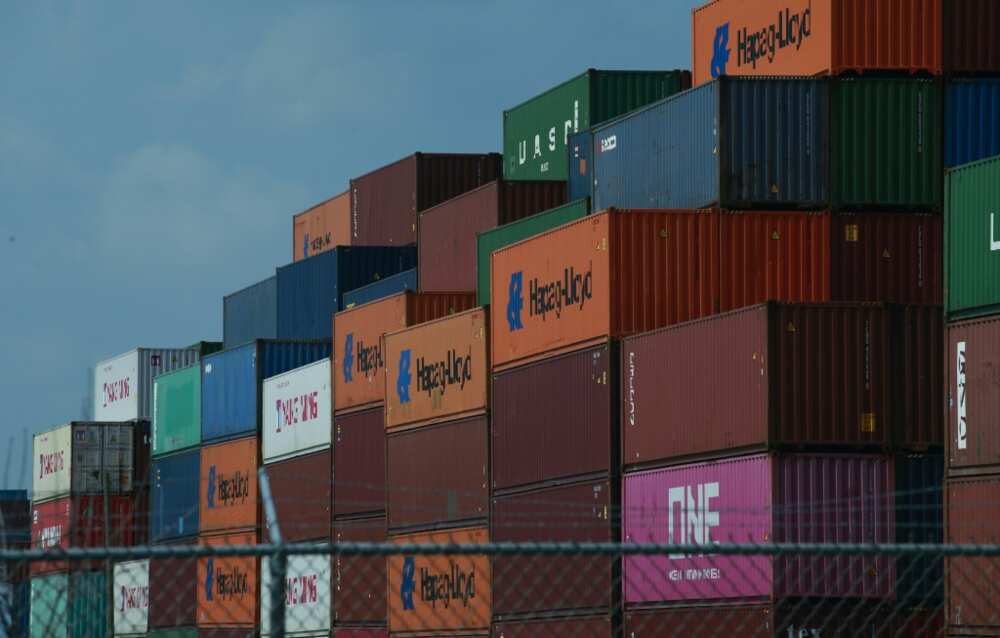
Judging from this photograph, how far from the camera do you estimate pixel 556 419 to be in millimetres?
35625

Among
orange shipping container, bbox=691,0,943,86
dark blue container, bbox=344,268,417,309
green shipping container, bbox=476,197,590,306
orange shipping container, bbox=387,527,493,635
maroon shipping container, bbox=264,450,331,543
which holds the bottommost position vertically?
orange shipping container, bbox=387,527,493,635

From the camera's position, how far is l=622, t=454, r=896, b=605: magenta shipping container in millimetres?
27891

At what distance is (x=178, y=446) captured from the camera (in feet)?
203

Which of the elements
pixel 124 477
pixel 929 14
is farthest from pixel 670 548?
pixel 124 477

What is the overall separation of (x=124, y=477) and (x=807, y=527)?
148 feet

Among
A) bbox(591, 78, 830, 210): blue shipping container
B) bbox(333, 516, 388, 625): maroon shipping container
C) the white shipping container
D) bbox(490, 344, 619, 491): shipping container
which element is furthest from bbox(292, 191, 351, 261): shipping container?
bbox(591, 78, 830, 210): blue shipping container

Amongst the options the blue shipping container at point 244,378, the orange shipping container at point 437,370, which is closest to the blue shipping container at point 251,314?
the blue shipping container at point 244,378

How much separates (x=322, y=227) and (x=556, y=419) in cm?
3164

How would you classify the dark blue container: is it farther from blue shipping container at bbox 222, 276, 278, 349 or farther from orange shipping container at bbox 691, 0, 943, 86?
orange shipping container at bbox 691, 0, 943, 86

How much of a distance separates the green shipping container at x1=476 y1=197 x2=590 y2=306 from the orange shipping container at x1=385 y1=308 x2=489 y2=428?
1097 mm

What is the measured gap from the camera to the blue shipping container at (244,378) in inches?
2185

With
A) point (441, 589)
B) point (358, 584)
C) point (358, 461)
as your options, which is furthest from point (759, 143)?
point (358, 584)

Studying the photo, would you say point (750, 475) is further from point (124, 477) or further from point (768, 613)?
point (124, 477)

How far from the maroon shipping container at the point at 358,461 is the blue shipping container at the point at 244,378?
21.0ft
